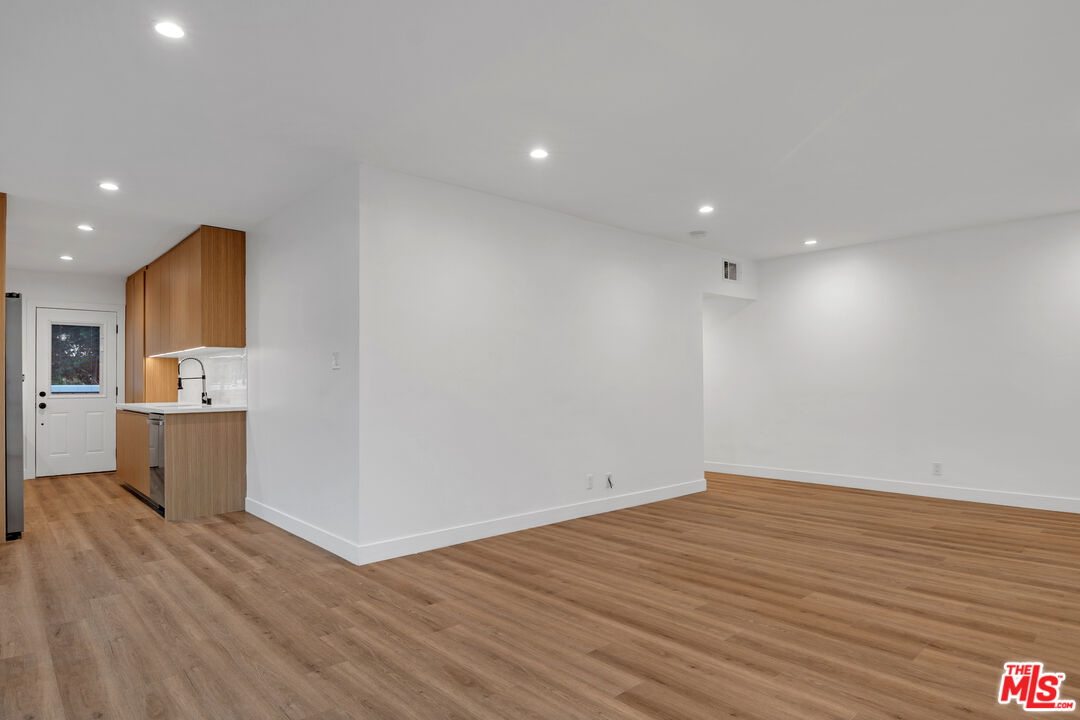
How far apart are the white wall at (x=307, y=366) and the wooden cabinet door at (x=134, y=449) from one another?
1082mm

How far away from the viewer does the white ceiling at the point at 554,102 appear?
2393mm

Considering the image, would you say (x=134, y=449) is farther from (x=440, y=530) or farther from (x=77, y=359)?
(x=440, y=530)

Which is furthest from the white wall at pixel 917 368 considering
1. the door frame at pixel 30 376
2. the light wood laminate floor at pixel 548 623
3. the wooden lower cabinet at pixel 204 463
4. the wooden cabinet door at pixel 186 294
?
the door frame at pixel 30 376

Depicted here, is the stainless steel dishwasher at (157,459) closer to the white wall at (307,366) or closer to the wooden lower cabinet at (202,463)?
the wooden lower cabinet at (202,463)

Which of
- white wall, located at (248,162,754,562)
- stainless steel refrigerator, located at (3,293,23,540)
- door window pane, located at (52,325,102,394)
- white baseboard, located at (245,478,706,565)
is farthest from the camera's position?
door window pane, located at (52,325,102,394)

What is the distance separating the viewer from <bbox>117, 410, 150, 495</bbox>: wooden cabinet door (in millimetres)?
5641

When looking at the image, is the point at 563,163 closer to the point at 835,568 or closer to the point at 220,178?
the point at 220,178

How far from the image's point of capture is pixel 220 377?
20.7 feet

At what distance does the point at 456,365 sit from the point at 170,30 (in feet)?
8.29

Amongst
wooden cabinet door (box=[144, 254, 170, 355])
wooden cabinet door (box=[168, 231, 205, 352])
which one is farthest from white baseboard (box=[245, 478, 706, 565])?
wooden cabinet door (box=[144, 254, 170, 355])

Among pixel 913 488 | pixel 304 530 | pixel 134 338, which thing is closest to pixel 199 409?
pixel 304 530

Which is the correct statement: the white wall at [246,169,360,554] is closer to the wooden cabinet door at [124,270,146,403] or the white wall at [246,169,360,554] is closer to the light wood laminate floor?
the light wood laminate floor

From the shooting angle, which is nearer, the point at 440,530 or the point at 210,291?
the point at 440,530

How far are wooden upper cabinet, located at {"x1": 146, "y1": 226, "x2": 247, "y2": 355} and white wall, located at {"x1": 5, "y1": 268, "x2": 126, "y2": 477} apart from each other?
278 cm
